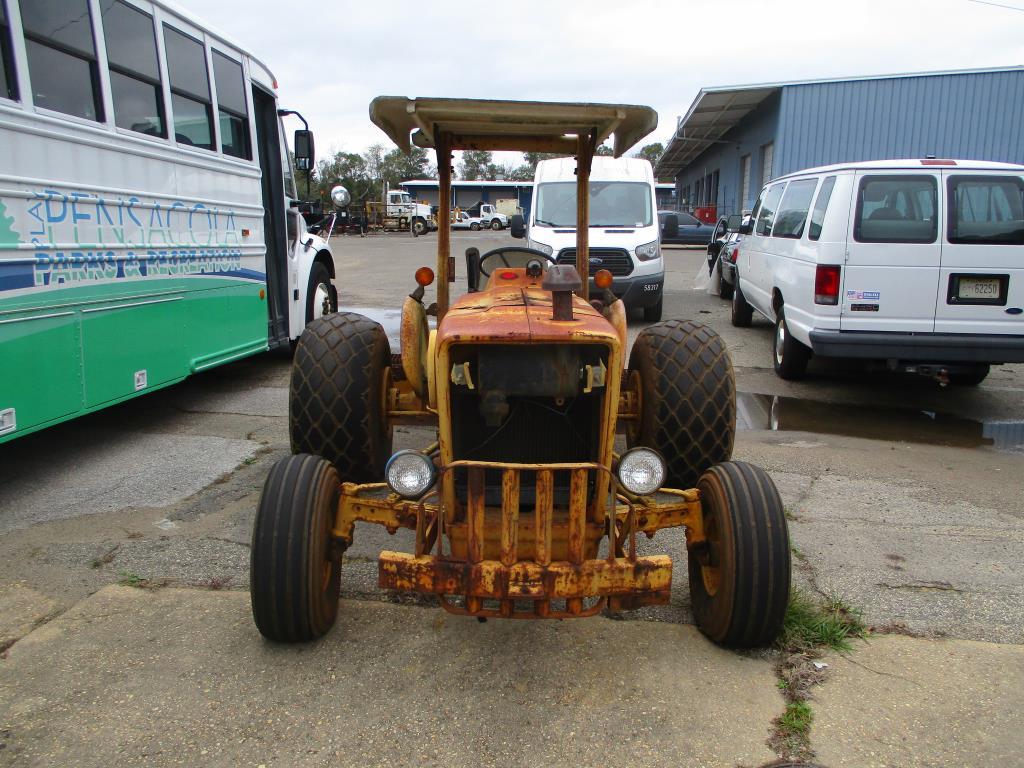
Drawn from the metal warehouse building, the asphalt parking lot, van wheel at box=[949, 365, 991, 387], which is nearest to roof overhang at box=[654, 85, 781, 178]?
the metal warehouse building

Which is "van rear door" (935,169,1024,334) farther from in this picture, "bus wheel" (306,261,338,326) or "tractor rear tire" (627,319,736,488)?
"bus wheel" (306,261,338,326)

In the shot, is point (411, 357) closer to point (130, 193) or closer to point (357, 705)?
point (357, 705)

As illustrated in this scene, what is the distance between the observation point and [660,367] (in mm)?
4031

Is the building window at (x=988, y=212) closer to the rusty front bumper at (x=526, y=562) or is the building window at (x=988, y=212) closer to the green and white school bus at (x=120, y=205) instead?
the rusty front bumper at (x=526, y=562)

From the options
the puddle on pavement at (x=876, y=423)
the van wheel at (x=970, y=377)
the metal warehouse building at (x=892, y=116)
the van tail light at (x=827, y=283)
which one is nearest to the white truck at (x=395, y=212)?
the metal warehouse building at (x=892, y=116)

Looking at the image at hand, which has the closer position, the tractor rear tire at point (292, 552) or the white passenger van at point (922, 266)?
the tractor rear tire at point (292, 552)

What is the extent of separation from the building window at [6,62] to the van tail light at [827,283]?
19.6 ft

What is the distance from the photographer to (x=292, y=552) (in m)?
2.87

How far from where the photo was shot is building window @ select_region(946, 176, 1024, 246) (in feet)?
21.0

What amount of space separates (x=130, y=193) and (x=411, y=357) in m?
2.76

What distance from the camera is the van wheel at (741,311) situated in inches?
439

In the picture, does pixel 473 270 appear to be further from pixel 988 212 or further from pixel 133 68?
pixel 988 212

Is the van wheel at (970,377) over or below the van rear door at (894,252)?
below

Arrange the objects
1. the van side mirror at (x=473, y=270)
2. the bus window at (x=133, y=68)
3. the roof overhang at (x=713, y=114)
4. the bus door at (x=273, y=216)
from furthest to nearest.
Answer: the roof overhang at (x=713, y=114)
the bus door at (x=273, y=216)
the bus window at (x=133, y=68)
the van side mirror at (x=473, y=270)
